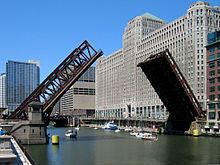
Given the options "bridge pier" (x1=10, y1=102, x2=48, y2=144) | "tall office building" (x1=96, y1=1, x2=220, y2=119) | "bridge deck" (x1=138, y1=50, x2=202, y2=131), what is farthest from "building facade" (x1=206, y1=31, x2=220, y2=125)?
"bridge pier" (x1=10, y1=102, x2=48, y2=144)

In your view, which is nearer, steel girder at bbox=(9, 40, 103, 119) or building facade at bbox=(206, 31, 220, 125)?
steel girder at bbox=(9, 40, 103, 119)

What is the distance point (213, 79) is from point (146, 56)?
58.2 metres

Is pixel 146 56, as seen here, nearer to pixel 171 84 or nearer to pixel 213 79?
pixel 213 79

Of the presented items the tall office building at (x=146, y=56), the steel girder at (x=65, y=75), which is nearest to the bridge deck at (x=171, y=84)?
the steel girder at (x=65, y=75)

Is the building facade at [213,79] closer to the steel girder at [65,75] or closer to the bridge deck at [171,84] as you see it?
the bridge deck at [171,84]

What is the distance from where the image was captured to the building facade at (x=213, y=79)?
74062 mm

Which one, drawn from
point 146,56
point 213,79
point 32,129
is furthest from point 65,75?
point 146,56

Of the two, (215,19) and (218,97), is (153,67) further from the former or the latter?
(215,19)

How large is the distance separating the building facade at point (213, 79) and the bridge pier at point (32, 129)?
37.9 metres

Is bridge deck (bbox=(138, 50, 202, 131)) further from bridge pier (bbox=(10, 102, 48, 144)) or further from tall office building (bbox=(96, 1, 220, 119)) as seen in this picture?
tall office building (bbox=(96, 1, 220, 119))

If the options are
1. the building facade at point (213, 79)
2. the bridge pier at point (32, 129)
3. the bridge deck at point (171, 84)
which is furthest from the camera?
the building facade at point (213, 79)

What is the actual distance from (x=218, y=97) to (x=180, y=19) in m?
45.1

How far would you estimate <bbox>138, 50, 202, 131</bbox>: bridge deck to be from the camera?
5500 cm

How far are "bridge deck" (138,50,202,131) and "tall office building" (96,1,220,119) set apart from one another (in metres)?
38.1
